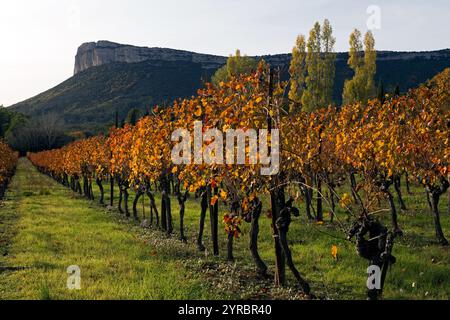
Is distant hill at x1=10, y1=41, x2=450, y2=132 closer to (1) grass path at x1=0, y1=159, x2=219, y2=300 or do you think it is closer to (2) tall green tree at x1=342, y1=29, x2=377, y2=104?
(2) tall green tree at x1=342, y1=29, x2=377, y2=104

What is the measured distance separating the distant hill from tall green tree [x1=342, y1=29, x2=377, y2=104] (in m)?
79.2

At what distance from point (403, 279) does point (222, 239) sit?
774 centimetres

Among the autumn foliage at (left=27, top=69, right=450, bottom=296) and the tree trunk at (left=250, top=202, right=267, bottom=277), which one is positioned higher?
the autumn foliage at (left=27, top=69, right=450, bottom=296)

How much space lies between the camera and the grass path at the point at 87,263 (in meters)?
8.91

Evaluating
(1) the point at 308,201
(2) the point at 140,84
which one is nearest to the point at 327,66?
(1) the point at 308,201

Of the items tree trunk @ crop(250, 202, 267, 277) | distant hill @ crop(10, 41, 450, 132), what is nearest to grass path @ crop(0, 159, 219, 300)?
tree trunk @ crop(250, 202, 267, 277)

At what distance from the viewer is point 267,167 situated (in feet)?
28.8

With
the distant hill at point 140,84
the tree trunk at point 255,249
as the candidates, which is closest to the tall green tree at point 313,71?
the tree trunk at point 255,249

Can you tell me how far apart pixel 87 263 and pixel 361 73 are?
47.1m

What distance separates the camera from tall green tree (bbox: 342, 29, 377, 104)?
50750 millimetres

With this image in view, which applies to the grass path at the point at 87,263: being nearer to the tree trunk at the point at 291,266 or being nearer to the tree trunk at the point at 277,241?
the tree trunk at the point at 277,241
